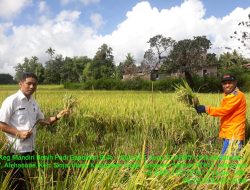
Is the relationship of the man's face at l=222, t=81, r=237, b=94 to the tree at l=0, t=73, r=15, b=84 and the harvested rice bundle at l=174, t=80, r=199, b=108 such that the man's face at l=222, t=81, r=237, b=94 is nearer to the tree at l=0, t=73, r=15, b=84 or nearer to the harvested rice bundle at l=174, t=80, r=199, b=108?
the harvested rice bundle at l=174, t=80, r=199, b=108

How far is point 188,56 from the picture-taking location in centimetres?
3897

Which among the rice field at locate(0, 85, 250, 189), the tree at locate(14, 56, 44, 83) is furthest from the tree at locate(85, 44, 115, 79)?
the rice field at locate(0, 85, 250, 189)

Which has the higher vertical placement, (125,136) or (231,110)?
(231,110)

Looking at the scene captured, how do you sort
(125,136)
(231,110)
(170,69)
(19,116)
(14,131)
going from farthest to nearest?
(170,69) → (125,136) → (231,110) → (19,116) → (14,131)

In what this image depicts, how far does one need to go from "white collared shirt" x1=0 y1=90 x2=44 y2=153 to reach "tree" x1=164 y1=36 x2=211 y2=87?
1319 inches

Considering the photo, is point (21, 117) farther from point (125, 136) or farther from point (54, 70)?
point (54, 70)

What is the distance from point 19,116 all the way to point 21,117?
2cm

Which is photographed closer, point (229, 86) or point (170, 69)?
point (229, 86)

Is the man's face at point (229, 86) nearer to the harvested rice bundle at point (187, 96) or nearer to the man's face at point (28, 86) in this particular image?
the harvested rice bundle at point (187, 96)

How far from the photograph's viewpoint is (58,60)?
244ft

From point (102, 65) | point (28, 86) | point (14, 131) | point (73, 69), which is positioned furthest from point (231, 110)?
point (73, 69)

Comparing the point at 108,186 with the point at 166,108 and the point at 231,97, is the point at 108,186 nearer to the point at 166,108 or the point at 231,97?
the point at 231,97

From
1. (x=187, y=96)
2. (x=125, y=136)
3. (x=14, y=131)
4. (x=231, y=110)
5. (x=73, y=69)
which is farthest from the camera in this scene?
(x=73, y=69)

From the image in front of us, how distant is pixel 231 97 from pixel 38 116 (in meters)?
2.54
